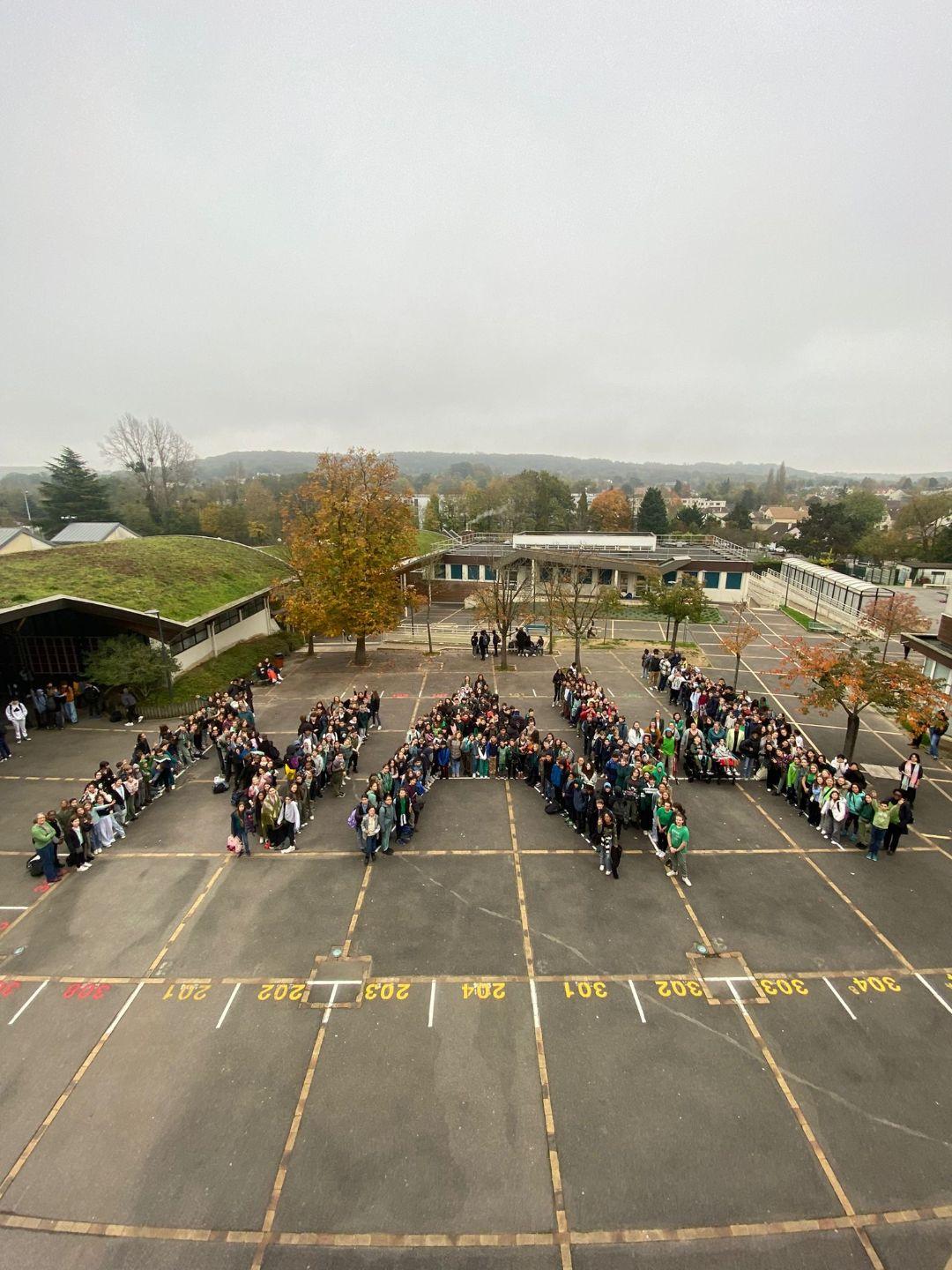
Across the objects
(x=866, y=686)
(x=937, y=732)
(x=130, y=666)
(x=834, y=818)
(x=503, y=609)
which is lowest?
(x=937, y=732)

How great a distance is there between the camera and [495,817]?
17.1 meters

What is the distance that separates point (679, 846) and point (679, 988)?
360 centimetres

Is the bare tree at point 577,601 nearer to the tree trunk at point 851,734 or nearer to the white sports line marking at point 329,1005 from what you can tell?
the tree trunk at point 851,734

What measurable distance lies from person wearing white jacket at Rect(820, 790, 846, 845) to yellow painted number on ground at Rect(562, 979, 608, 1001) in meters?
8.67

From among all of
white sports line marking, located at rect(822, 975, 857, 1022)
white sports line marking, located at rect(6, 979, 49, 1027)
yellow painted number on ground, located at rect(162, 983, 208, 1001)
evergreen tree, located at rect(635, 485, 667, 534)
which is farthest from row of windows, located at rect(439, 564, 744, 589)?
white sports line marking, located at rect(6, 979, 49, 1027)

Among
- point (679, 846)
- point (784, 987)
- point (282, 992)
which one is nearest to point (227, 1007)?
point (282, 992)

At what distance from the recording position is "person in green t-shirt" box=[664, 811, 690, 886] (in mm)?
14000

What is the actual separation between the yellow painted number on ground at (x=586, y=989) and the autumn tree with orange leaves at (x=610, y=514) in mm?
94184

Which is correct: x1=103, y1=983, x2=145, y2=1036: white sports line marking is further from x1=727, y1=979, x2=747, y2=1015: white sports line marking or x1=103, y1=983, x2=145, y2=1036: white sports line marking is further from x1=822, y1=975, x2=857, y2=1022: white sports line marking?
x1=822, y1=975, x2=857, y2=1022: white sports line marking

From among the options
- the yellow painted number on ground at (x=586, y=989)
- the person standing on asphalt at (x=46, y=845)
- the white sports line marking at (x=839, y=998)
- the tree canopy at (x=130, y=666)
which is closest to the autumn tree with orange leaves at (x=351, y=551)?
the tree canopy at (x=130, y=666)

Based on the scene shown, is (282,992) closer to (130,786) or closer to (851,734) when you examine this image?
(130,786)

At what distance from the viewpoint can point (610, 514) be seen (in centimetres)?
10150

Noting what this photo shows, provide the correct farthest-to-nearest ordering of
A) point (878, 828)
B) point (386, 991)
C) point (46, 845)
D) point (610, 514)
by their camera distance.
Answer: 1. point (610, 514)
2. point (878, 828)
3. point (46, 845)
4. point (386, 991)

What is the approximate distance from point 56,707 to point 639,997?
80.3ft
